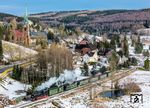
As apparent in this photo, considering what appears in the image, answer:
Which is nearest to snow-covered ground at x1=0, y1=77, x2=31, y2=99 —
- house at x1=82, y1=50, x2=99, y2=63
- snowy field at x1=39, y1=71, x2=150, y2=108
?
snowy field at x1=39, y1=71, x2=150, y2=108

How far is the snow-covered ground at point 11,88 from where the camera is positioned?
43.1 m

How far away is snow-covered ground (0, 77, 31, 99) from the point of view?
4308 cm

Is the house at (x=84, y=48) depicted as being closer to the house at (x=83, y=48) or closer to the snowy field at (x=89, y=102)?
the house at (x=83, y=48)

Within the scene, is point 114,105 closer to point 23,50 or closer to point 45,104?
point 45,104

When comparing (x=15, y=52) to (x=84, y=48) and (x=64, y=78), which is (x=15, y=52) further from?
(x=64, y=78)

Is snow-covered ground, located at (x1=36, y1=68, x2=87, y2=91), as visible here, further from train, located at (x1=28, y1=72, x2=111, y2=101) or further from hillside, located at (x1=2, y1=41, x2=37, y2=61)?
hillside, located at (x1=2, y1=41, x2=37, y2=61)

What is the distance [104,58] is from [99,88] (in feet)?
86.8

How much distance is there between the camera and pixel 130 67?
68.6 meters

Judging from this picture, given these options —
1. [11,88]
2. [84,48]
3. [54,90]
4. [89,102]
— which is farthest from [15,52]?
[89,102]

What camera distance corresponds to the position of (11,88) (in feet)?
150

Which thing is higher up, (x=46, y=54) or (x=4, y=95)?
(x=46, y=54)

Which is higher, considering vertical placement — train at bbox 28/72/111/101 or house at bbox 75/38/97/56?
house at bbox 75/38/97/56

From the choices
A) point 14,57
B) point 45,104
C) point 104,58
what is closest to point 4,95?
point 45,104

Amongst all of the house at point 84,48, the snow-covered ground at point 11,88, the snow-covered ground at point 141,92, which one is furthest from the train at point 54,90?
Answer: the house at point 84,48
